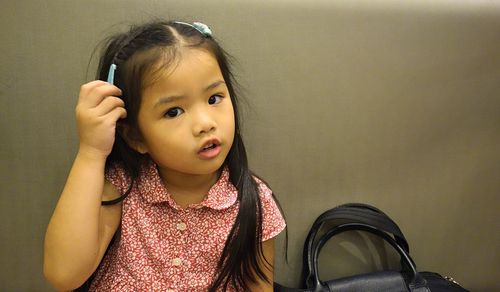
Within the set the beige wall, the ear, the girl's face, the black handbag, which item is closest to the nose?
the girl's face

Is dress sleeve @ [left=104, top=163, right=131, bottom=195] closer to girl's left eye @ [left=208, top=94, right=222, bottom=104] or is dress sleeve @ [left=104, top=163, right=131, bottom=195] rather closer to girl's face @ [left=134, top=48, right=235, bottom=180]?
girl's face @ [left=134, top=48, right=235, bottom=180]

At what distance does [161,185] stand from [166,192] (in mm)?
16

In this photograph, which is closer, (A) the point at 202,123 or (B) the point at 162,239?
(A) the point at 202,123

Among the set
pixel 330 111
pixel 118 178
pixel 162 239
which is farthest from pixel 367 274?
pixel 118 178

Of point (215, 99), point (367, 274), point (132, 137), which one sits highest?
point (215, 99)

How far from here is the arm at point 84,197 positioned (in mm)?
701

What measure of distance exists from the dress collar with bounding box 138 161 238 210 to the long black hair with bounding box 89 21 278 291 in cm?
2

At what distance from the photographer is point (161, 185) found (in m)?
0.80

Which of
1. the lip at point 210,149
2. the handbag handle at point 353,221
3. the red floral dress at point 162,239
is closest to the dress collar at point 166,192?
the red floral dress at point 162,239

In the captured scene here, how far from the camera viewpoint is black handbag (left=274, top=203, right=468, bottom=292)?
3.12 ft

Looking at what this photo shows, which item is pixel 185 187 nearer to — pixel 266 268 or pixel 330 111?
pixel 266 268

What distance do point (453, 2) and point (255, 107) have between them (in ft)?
1.68

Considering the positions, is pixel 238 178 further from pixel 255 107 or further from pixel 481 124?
pixel 481 124

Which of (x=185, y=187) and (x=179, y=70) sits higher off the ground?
(x=179, y=70)
